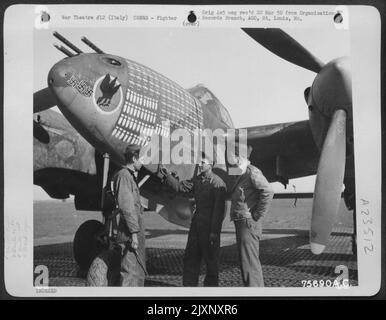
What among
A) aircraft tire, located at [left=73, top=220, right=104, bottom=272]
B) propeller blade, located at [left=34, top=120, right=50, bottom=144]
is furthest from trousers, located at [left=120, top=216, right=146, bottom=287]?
propeller blade, located at [left=34, top=120, right=50, bottom=144]

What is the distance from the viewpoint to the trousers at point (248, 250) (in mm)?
4062

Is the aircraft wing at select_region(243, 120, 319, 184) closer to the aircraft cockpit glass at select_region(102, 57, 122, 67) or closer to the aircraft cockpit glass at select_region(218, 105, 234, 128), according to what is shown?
the aircraft cockpit glass at select_region(218, 105, 234, 128)

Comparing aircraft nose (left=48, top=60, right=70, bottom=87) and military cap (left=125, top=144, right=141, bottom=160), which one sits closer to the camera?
aircraft nose (left=48, top=60, right=70, bottom=87)

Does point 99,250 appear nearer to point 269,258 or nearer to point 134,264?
point 134,264

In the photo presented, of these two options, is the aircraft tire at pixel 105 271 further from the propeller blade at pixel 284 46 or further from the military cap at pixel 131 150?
the propeller blade at pixel 284 46

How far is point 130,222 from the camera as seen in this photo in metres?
4.00

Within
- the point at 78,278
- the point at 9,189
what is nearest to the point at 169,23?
the point at 9,189

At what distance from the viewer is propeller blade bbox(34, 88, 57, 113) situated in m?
4.14

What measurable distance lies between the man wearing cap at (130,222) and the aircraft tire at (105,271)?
79 millimetres

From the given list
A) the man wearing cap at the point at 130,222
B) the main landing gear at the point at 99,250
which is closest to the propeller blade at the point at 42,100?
the main landing gear at the point at 99,250

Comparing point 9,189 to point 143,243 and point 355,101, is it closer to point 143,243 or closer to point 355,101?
point 143,243

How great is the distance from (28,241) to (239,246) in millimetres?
1773

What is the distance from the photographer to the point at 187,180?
4141 millimetres
